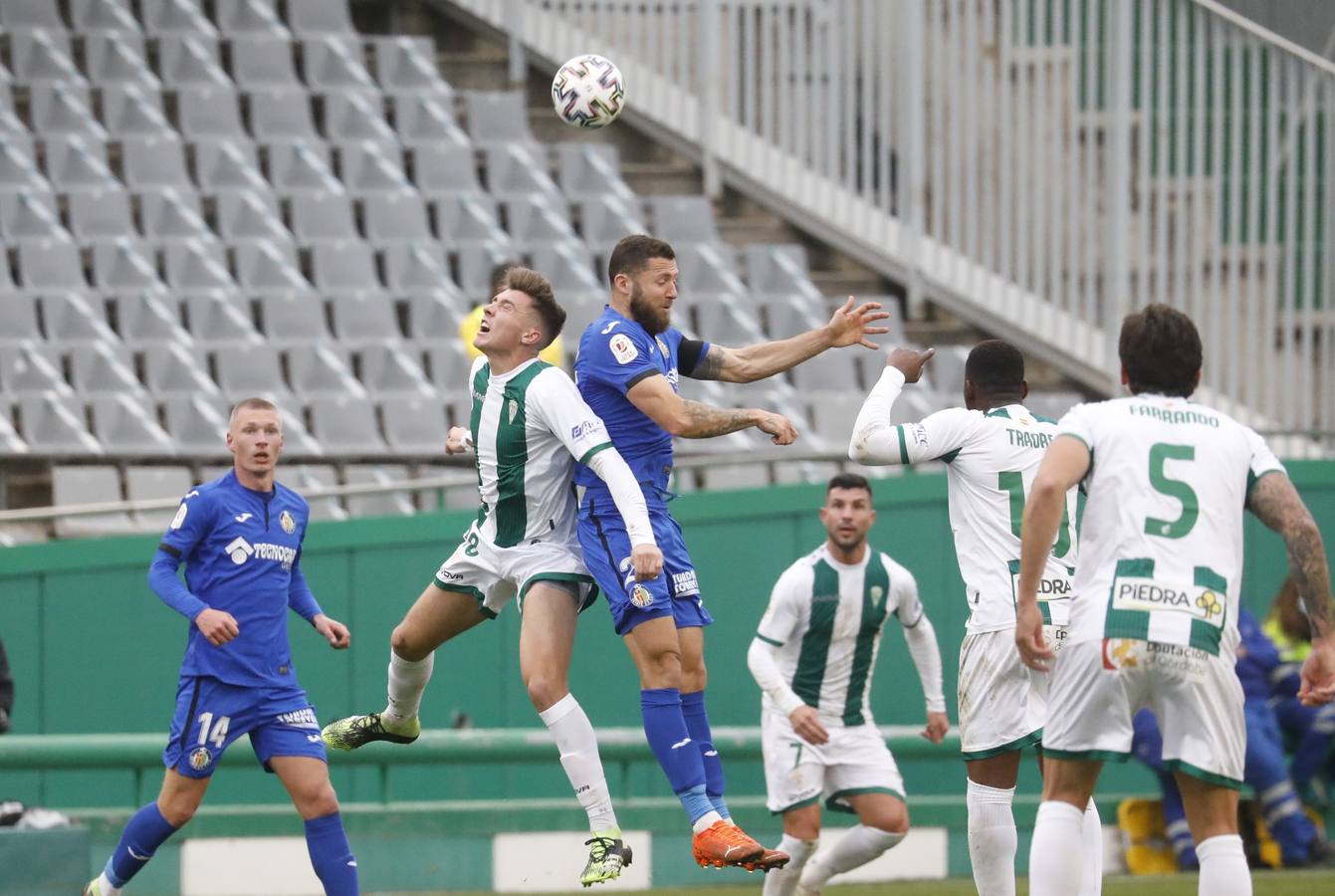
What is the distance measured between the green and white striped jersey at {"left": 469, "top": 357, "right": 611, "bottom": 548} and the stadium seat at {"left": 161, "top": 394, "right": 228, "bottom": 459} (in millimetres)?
5931

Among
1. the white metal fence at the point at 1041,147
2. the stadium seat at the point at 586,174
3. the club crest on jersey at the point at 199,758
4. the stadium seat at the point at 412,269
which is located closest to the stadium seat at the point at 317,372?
the stadium seat at the point at 412,269

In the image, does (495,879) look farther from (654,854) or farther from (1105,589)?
(1105,589)

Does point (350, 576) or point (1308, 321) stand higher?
point (1308, 321)

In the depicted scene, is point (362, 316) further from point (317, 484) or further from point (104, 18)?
point (104, 18)

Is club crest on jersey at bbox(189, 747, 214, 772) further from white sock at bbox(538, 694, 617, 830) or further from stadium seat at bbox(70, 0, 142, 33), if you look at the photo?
stadium seat at bbox(70, 0, 142, 33)

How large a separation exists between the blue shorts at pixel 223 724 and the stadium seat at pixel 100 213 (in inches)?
287

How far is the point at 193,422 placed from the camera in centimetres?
1368

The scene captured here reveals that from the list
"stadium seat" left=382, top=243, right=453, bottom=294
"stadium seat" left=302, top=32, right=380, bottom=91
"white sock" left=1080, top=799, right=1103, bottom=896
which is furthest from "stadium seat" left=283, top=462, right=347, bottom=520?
"white sock" left=1080, top=799, right=1103, bottom=896

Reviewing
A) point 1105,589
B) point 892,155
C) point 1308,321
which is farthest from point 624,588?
point 892,155

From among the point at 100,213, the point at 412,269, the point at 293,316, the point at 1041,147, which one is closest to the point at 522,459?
the point at 293,316

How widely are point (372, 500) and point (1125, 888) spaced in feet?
17.1

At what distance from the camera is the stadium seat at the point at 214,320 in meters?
14.5

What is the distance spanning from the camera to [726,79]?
18.0m

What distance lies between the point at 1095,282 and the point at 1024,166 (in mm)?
1085
